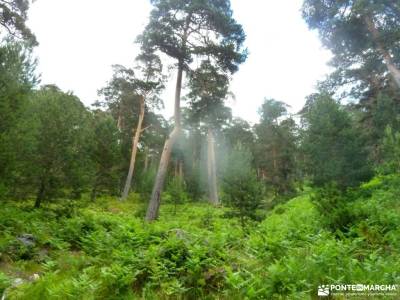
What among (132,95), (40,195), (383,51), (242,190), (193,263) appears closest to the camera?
(193,263)

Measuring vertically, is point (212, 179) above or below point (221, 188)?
above

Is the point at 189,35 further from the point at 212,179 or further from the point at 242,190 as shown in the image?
the point at 212,179

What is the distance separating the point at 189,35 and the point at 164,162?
289 inches

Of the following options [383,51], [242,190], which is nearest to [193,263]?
[242,190]

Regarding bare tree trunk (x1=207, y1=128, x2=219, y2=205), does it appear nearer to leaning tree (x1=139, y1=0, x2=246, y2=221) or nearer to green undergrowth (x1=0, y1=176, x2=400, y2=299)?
leaning tree (x1=139, y1=0, x2=246, y2=221)

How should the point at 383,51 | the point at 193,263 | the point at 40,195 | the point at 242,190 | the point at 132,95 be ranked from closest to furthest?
the point at 193,263 < the point at 40,195 < the point at 242,190 < the point at 383,51 < the point at 132,95

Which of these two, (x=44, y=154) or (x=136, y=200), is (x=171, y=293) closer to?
(x=44, y=154)

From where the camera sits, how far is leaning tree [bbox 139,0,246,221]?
15.1 m

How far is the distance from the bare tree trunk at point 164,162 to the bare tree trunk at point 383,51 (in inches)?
427

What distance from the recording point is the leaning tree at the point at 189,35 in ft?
49.5

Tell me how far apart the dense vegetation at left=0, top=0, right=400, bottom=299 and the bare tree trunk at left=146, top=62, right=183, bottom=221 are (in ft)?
0.23

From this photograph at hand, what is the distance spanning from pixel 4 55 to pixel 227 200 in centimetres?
1120

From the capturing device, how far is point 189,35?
52.5 ft

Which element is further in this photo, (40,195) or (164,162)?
(164,162)
